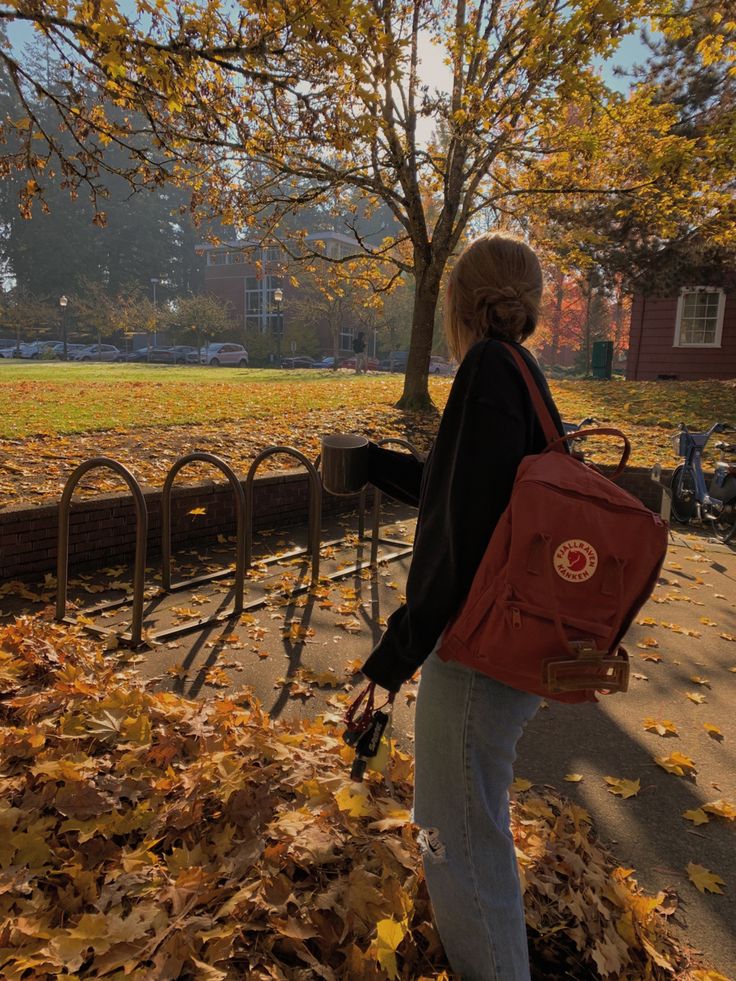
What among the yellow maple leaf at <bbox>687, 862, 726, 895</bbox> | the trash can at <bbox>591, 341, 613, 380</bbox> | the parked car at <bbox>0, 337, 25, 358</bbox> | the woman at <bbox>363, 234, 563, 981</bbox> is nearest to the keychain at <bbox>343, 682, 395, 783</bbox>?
the woman at <bbox>363, 234, 563, 981</bbox>

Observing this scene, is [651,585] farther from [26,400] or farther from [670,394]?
[670,394]

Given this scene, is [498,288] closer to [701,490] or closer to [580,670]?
[580,670]

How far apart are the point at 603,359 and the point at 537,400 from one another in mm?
27424

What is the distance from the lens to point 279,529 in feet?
24.4

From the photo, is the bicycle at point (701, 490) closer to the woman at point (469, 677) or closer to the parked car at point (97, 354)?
the woman at point (469, 677)

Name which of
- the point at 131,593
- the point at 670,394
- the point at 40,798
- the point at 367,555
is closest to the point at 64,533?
the point at 131,593

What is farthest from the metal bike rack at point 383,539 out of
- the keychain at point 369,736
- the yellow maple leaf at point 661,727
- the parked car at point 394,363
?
the parked car at point 394,363

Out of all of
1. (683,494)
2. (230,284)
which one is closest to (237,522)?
(683,494)

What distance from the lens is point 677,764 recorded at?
334 centimetres

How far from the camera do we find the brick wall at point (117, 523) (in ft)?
17.0

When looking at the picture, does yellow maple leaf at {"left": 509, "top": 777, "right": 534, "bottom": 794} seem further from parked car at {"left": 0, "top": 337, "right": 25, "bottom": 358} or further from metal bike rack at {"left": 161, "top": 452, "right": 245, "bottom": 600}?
parked car at {"left": 0, "top": 337, "right": 25, "bottom": 358}

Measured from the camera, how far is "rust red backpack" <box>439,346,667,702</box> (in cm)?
139

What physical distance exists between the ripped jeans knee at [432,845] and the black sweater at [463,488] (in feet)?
1.13

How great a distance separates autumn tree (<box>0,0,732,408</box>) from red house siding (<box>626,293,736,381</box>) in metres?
7.66
